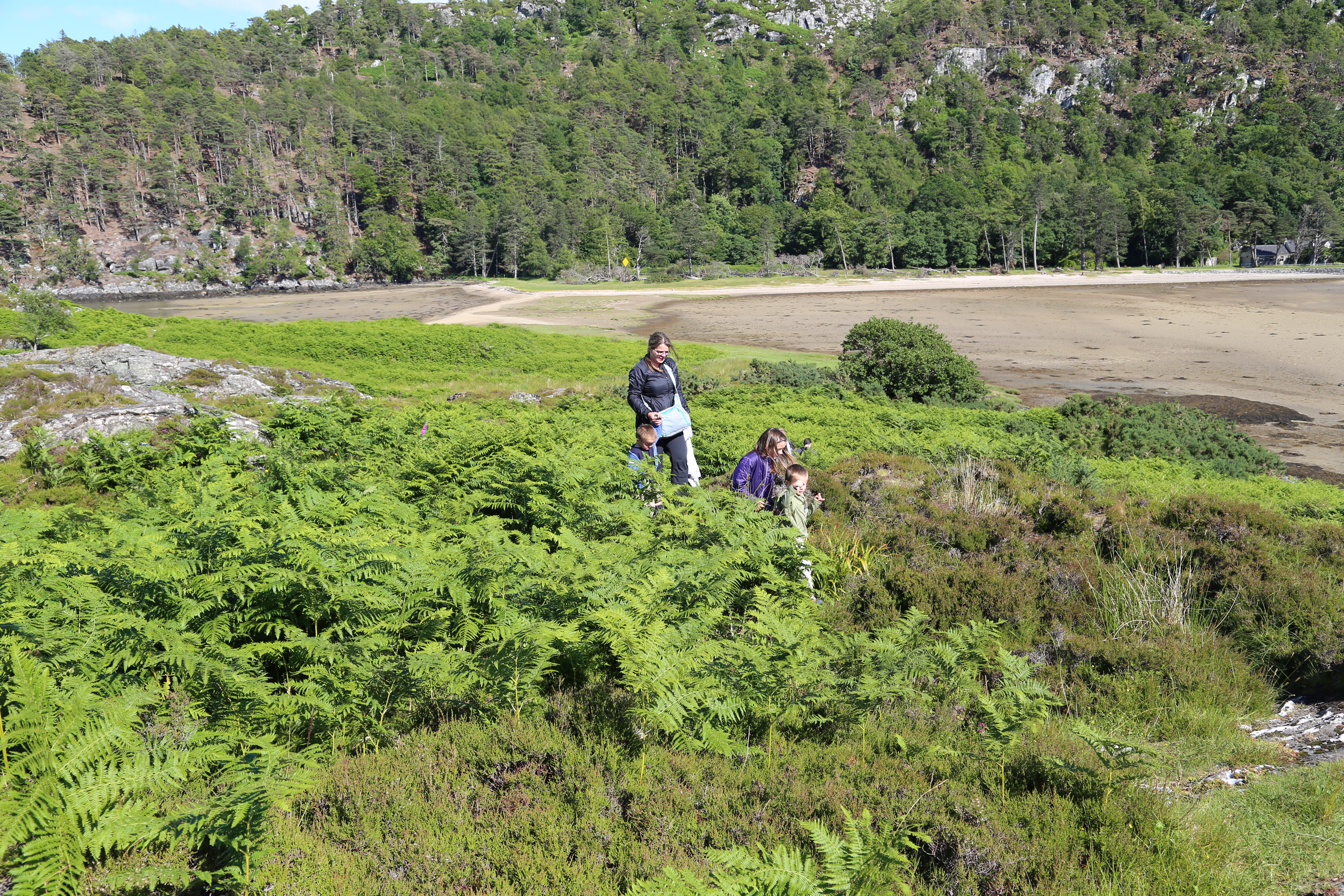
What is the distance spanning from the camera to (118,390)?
12914 mm

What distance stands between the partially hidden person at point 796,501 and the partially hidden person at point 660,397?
1.22m

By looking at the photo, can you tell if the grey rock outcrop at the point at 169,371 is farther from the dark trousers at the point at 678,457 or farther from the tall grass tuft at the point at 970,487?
the tall grass tuft at the point at 970,487

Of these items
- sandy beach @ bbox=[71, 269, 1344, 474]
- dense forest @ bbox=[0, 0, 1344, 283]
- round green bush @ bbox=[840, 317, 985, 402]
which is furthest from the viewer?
dense forest @ bbox=[0, 0, 1344, 283]

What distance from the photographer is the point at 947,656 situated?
15.4 feet

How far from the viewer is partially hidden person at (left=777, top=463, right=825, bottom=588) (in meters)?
6.98

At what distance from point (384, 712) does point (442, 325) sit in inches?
1269

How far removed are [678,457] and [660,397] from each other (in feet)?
2.38

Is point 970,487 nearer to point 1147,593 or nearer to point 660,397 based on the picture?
point 1147,593

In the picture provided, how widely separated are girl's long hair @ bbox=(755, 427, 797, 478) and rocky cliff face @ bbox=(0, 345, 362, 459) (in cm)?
829

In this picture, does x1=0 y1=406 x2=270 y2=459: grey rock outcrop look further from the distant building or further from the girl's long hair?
the distant building

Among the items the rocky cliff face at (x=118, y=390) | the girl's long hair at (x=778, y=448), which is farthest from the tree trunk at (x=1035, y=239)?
the girl's long hair at (x=778, y=448)

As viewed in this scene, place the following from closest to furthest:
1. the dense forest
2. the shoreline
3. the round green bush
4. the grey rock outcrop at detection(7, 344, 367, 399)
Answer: the grey rock outcrop at detection(7, 344, 367, 399) → the round green bush → the shoreline → the dense forest

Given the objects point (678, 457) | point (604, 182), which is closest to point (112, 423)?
point (678, 457)

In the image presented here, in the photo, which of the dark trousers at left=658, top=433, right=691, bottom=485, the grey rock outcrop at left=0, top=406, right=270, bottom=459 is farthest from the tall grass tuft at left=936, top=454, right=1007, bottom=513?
the grey rock outcrop at left=0, top=406, right=270, bottom=459
